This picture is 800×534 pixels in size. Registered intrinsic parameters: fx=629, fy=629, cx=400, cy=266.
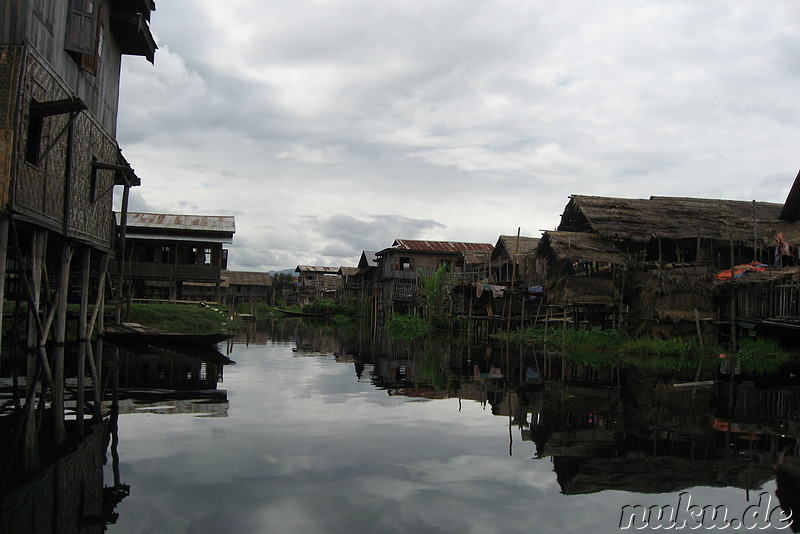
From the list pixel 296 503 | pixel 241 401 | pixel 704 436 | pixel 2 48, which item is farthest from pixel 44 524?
pixel 2 48

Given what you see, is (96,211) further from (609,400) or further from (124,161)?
(609,400)

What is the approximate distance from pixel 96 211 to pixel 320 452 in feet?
39.9

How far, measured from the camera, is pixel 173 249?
111 ft

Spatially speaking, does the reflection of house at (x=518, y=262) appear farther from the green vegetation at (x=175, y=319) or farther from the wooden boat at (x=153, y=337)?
the wooden boat at (x=153, y=337)

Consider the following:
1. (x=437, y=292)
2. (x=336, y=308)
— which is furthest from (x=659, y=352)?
(x=336, y=308)

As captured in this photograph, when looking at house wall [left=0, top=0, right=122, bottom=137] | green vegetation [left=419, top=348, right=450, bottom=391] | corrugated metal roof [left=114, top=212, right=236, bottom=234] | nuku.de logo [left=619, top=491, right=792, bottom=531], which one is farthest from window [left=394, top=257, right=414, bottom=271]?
nuku.de logo [left=619, top=491, right=792, bottom=531]

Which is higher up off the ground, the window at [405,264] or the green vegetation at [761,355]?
the window at [405,264]

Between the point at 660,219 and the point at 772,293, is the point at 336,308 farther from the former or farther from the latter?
the point at 772,293

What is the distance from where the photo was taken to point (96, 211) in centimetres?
1599

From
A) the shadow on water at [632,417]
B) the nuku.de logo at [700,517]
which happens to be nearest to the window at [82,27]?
the shadow on water at [632,417]

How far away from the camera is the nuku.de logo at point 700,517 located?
4770 millimetres

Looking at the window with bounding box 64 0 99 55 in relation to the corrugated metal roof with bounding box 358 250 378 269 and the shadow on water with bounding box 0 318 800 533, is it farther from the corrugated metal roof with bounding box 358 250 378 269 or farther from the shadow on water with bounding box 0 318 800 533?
the corrugated metal roof with bounding box 358 250 378 269

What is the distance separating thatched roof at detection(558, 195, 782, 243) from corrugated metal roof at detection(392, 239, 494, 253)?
20332 mm

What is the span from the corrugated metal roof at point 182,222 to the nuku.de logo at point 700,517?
98.2 feet
